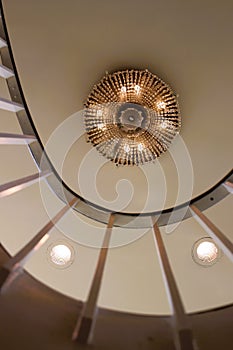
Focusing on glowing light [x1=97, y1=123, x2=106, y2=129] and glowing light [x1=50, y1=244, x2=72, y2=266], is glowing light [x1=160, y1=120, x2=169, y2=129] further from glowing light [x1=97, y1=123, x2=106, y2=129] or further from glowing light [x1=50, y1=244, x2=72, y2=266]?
glowing light [x1=50, y1=244, x2=72, y2=266]

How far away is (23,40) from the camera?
2363mm

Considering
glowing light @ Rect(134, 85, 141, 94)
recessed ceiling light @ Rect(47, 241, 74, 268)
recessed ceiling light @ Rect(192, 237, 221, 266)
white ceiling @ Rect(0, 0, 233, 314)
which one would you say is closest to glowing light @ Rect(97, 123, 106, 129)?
white ceiling @ Rect(0, 0, 233, 314)

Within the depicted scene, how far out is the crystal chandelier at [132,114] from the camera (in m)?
2.53

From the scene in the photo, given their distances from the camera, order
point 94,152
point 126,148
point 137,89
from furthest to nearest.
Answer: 1. point 94,152
2. point 126,148
3. point 137,89

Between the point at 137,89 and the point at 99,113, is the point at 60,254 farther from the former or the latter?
the point at 137,89

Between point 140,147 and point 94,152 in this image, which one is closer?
point 140,147

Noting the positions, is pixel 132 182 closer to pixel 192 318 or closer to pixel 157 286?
pixel 157 286

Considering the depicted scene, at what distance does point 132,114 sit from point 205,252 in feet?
3.82

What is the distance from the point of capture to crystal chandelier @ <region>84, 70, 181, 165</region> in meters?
2.53

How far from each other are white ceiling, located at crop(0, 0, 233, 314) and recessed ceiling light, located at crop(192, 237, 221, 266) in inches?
2.2

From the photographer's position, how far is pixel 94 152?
109 inches

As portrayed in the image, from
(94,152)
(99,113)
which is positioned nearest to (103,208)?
(94,152)

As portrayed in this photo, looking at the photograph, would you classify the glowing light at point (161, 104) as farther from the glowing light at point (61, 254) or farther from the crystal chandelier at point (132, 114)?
the glowing light at point (61, 254)

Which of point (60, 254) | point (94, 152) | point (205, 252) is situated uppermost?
point (94, 152)
